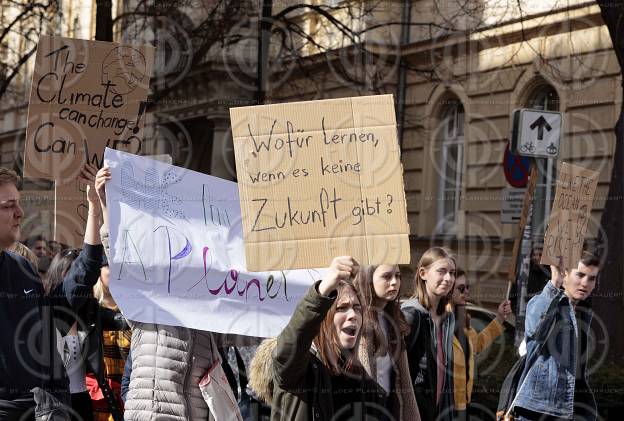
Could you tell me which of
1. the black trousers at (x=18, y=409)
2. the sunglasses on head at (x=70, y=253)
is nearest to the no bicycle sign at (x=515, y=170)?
the sunglasses on head at (x=70, y=253)

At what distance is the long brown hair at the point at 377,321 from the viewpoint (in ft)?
15.9

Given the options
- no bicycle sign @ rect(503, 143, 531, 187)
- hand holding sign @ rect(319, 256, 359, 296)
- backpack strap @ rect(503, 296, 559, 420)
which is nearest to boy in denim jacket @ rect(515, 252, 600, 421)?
backpack strap @ rect(503, 296, 559, 420)

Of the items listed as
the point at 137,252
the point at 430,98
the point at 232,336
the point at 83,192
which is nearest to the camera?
the point at 137,252

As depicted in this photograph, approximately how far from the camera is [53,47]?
5.75 meters

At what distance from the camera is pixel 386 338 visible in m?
4.95

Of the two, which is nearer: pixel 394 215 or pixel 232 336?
pixel 394 215

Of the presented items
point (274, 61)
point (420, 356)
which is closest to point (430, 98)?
point (274, 61)

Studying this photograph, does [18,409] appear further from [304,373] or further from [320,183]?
[320,183]

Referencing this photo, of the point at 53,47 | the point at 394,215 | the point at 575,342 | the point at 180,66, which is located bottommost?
the point at 575,342

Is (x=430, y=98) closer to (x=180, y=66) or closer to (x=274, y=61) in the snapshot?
(x=274, y=61)

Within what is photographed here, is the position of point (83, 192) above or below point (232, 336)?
above

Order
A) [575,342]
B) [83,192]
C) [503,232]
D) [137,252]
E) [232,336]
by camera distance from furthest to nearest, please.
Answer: [503,232]
[575,342]
[83,192]
[232,336]
[137,252]

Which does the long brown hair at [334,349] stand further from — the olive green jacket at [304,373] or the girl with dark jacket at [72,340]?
the girl with dark jacket at [72,340]

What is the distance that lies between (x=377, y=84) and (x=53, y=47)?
12742 mm
